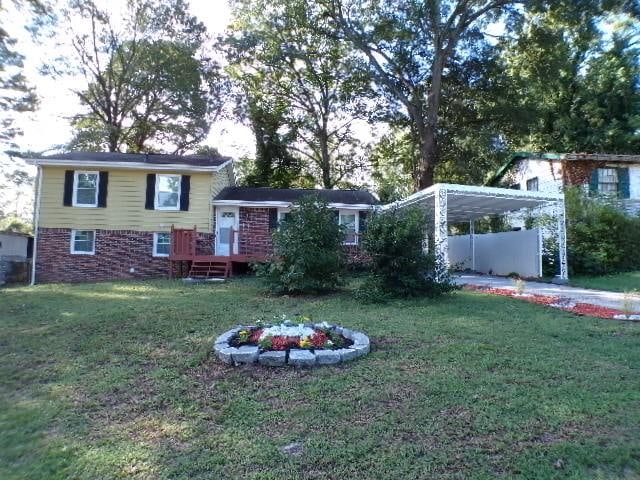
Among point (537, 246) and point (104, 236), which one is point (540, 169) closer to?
point (537, 246)

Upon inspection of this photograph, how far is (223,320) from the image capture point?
712 centimetres

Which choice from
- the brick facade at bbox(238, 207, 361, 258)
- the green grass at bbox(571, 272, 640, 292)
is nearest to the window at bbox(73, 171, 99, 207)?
the brick facade at bbox(238, 207, 361, 258)

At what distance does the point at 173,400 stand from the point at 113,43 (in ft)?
79.7

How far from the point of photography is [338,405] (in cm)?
381

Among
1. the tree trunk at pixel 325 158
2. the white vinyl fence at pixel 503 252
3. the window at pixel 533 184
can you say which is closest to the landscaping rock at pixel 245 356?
the white vinyl fence at pixel 503 252

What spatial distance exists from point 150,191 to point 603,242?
15571 mm

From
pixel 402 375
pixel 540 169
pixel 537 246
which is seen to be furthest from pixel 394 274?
pixel 540 169

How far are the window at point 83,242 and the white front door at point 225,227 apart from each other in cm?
428

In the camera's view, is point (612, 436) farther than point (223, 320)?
No

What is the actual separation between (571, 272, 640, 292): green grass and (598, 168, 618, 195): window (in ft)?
17.3

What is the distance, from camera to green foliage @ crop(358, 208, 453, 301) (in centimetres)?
894

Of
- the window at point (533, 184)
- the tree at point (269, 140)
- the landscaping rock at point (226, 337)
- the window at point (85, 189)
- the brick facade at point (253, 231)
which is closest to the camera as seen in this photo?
the landscaping rock at point (226, 337)

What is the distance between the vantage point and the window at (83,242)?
1577 cm

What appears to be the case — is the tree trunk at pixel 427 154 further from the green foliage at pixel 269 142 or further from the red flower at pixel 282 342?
the red flower at pixel 282 342
